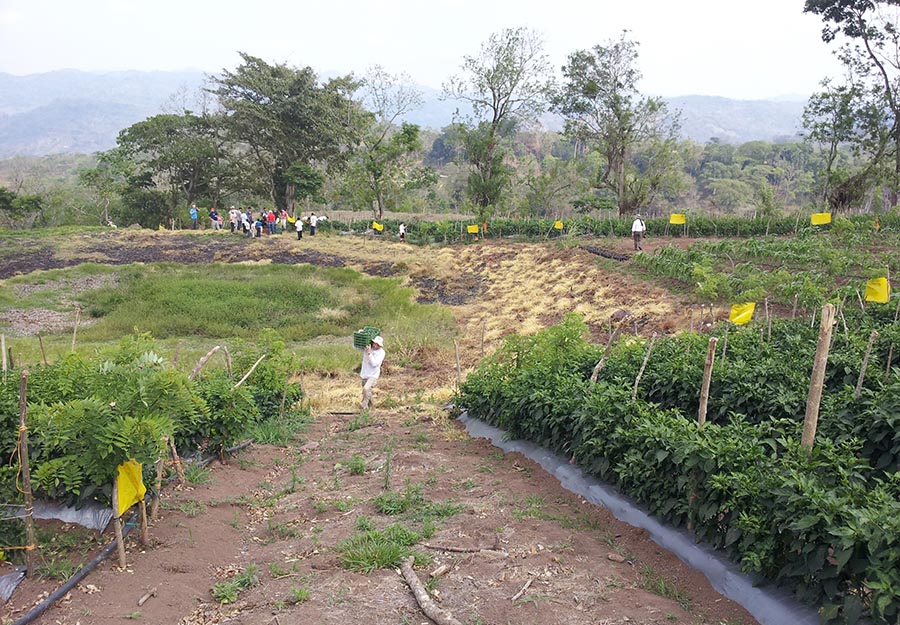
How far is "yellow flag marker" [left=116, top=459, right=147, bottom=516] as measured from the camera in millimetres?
3994

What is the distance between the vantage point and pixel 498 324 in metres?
15.2

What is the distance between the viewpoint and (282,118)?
37594mm

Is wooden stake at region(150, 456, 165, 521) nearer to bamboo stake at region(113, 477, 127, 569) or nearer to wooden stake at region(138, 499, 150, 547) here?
wooden stake at region(138, 499, 150, 547)

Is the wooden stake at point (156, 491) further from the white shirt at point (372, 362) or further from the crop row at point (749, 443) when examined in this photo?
the white shirt at point (372, 362)

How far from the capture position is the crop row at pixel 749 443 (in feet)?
10.1

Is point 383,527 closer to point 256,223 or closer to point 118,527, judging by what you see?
point 118,527

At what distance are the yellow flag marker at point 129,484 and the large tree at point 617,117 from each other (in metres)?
30.4

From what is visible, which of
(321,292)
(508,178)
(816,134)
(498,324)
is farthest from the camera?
(508,178)

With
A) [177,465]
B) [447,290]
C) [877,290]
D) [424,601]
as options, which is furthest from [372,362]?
[447,290]

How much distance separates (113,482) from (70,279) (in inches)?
707

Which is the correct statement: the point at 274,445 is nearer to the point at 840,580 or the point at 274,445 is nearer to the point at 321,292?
the point at 840,580

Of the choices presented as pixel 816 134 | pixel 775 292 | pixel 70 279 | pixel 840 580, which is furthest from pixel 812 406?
pixel 816 134

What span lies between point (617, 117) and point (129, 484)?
32.4 meters

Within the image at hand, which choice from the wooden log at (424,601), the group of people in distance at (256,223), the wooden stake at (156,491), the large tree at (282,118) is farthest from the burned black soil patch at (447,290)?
the large tree at (282,118)
